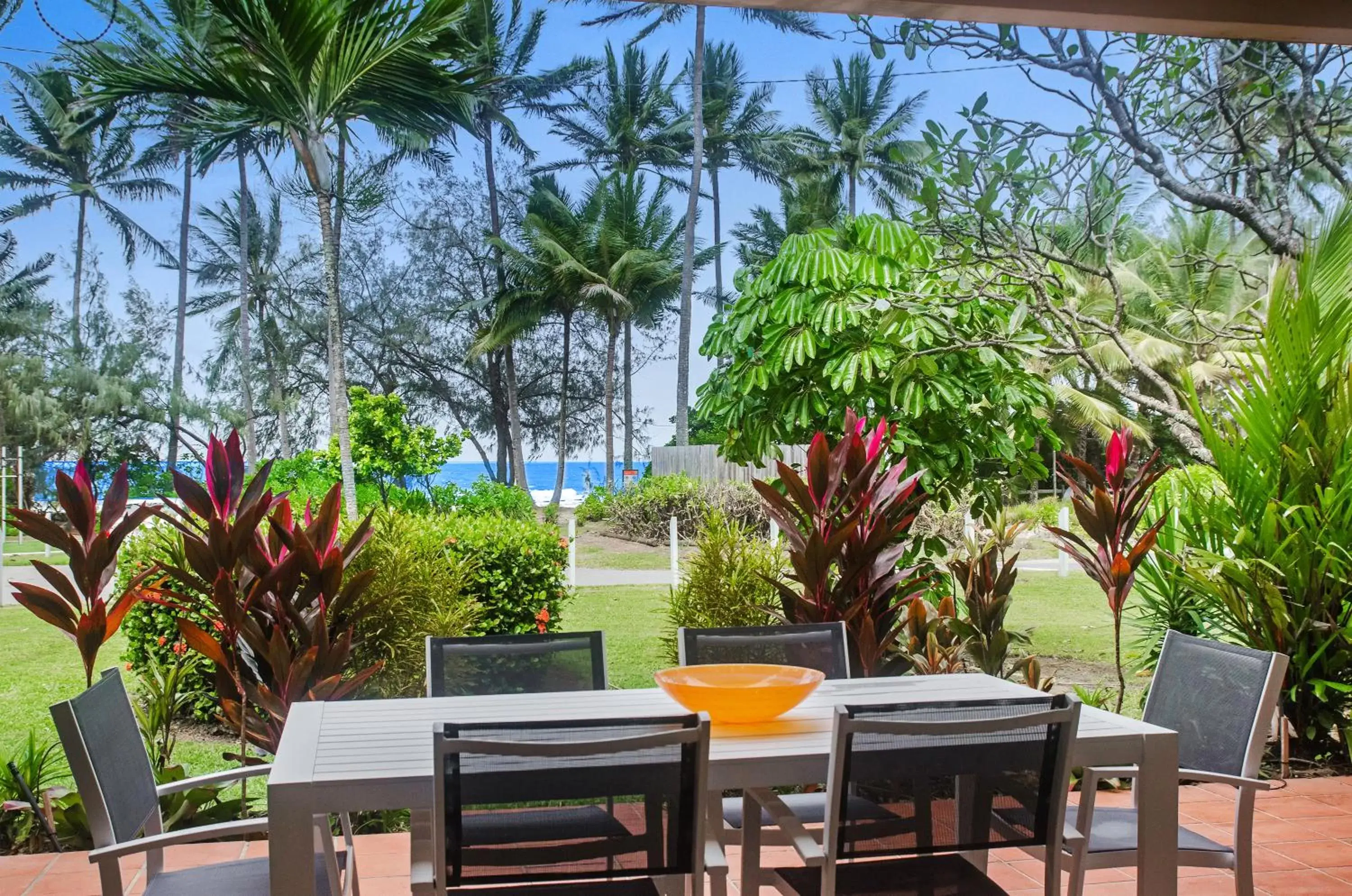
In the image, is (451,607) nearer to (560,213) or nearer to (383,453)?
(383,453)

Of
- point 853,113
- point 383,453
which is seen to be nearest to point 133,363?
point 383,453

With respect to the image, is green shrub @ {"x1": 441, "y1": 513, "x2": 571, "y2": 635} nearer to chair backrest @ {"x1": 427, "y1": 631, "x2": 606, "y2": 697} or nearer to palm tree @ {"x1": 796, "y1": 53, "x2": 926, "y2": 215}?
chair backrest @ {"x1": 427, "y1": 631, "x2": 606, "y2": 697}

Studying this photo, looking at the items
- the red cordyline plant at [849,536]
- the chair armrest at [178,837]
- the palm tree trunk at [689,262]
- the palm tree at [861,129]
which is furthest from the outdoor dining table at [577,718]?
the palm tree at [861,129]

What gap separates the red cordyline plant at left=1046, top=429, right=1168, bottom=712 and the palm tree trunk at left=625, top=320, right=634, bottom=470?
2.18 m

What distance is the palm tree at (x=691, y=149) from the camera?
570 centimetres

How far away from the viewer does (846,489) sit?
3.72 meters

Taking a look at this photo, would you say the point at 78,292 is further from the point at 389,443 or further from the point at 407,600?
the point at 407,600

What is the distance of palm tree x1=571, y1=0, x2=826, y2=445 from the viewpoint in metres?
5.70

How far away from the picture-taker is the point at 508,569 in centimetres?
462

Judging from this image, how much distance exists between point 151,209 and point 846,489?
3139 millimetres

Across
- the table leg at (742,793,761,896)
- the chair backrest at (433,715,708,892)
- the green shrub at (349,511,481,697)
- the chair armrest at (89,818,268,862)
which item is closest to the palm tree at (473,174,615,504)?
the green shrub at (349,511,481,697)

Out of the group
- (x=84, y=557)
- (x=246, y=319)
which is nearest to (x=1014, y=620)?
(x=246, y=319)

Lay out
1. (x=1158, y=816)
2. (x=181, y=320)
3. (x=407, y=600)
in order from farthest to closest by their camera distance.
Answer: (x=181, y=320) → (x=407, y=600) → (x=1158, y=816)

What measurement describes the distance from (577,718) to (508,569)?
247 cm
